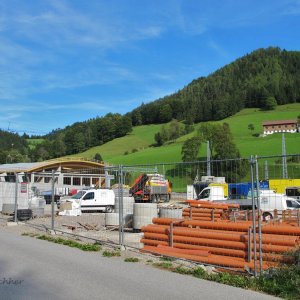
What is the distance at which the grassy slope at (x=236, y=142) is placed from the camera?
9006 centimetres

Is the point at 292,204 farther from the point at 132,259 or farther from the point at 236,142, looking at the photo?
the point at 236,142

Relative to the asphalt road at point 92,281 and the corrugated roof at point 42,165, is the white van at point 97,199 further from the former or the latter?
the corrugated roof at point 42,165

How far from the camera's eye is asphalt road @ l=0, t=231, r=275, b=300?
6617 mm

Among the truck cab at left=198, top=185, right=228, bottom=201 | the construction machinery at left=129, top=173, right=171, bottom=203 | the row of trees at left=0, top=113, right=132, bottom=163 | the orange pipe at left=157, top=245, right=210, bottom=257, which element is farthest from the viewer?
the row of trees at left=0, top=113, right=132, bottom=163

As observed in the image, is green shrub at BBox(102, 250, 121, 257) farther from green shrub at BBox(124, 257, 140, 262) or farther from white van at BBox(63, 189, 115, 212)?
white van at BBox(63, 189, 115, 212)

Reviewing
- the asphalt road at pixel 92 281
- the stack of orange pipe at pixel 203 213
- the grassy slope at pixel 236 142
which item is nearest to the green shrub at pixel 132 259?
the asphalt road at pixel 92 281

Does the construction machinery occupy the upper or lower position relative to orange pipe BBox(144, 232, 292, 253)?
upper

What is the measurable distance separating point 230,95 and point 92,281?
15517 centimetres

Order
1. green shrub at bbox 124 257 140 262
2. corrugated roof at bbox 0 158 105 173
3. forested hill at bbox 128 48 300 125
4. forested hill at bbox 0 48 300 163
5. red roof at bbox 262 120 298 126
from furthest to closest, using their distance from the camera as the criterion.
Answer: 1. forested hill at bbox 128 48 300 125
2. forested hill at bbox 0 48 300 163
3. red roof at bbox 262 120 298 126
4. corrugated roof at bbox 0 158 105 173
5. green shrub at bbox 124 257 140 262

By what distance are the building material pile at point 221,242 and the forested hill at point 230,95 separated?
136699mm

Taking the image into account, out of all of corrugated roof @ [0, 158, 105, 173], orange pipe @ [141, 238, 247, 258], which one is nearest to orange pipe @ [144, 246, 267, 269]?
orange pipe @ [141, 238, 247, 258]

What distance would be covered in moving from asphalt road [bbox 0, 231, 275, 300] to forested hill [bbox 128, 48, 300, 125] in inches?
5443

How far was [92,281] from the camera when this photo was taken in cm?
758

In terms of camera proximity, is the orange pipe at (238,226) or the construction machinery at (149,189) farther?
the construction machinery at (149,189)
